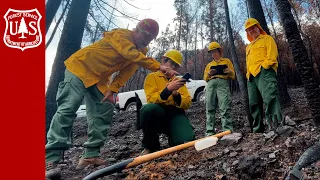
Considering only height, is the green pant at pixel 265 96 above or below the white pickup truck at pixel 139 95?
below

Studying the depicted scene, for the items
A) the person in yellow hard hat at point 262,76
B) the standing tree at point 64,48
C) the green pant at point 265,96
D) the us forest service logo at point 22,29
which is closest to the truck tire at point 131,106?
the standing tree at point 64,48

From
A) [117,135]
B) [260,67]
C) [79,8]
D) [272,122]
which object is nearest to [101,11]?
[79,8]

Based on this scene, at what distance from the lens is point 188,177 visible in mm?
1987

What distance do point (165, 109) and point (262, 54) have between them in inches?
58.3

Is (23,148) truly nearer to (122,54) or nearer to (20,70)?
(20,70)

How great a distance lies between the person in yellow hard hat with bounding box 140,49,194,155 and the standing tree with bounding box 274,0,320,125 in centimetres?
113

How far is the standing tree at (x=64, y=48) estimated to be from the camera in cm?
520

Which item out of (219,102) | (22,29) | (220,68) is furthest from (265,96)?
(22,29)

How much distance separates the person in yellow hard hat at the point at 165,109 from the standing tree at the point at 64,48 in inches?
100

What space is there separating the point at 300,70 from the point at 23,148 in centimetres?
236

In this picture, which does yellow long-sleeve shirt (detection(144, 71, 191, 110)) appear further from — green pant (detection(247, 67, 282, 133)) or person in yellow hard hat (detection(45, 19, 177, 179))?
green pant (detection(247, 67, 282, 133))

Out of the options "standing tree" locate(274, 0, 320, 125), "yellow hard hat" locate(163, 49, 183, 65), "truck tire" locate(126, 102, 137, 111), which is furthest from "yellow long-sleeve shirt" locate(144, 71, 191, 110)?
"truck tire" locate(126, 102, 137, 111)

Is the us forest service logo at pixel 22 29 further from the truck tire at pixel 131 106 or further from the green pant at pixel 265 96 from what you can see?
the truck tire at pixel 131 106

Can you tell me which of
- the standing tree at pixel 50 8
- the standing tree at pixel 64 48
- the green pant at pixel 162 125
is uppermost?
the standing tree at pixel 50 8
